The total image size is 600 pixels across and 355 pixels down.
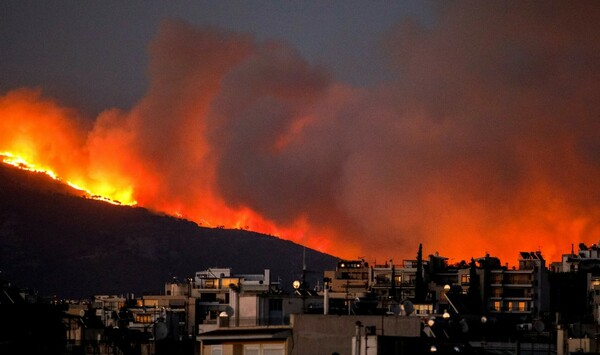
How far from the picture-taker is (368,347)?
4747cm

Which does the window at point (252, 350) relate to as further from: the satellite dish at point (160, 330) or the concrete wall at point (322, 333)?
the satellite dish at point (160, 330)

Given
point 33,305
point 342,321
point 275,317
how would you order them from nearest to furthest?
1. point 342,321
2. point 275,317
3. point 33,305

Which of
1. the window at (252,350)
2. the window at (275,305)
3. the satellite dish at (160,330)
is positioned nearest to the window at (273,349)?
the window at (252,350)

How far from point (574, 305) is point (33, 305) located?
3016 inches

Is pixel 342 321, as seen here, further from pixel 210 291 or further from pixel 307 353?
pixel 210 291

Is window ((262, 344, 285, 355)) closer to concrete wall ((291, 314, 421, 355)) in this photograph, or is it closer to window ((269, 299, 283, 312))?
concrete wall ((291, 314, 421, 355))

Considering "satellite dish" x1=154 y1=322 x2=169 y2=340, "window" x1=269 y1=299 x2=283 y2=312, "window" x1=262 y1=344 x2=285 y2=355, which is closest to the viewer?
"window" x1=262 y1=344 x2=285 y2=355

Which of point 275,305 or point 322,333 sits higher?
point 275,305

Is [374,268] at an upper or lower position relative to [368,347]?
upper

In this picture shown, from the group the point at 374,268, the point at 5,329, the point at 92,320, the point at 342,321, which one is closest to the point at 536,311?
the point at 374,268

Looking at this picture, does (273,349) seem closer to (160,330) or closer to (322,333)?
(322,333)

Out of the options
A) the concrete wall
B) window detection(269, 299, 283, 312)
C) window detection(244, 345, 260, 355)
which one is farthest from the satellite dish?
the concrete wall

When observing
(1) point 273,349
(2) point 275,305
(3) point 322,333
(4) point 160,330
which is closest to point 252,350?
(1) point 273,349

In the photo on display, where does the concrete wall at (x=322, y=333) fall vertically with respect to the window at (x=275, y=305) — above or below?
below
